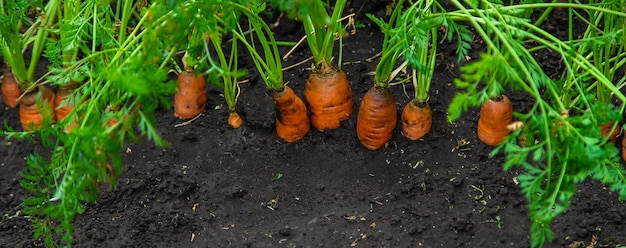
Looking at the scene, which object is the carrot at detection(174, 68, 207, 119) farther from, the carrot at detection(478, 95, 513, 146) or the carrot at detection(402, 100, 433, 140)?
the carrot at detection(478, 95, 513, 146)

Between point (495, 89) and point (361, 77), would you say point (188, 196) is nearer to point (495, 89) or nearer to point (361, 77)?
point (361, 77)

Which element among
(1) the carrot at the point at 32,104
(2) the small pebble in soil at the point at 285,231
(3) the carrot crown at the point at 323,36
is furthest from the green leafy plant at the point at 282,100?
(1) the carrot at the point at 32,104

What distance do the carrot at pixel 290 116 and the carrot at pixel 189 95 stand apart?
10.2 inches

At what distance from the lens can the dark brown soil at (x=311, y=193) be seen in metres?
2.00

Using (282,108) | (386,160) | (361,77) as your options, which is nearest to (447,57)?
(361,77)

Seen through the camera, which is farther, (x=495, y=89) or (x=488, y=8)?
(x=488, y=8)

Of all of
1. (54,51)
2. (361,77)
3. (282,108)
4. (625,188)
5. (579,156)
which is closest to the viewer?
(579,156)

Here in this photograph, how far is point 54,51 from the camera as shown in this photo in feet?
6.73

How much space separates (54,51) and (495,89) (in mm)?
1174

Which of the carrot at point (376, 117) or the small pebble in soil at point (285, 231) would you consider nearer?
the small pebble in soil at point (285, 231)

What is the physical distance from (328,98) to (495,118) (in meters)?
0.47

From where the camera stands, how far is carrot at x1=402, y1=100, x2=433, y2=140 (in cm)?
217

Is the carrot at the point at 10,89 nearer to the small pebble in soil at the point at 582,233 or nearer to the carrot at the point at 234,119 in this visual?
the carrot at the point at 234,119

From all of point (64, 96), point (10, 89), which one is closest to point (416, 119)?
point (64, 96)
